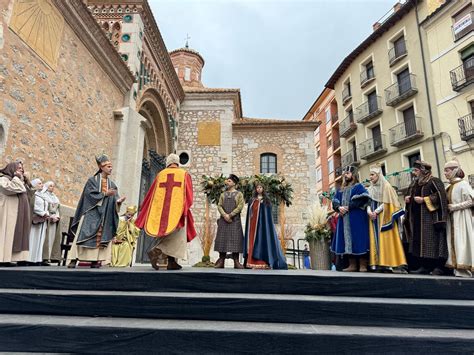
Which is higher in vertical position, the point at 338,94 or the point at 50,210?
the point at 338,94

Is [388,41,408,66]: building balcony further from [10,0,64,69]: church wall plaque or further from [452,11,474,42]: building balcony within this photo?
[10,0,64,69]: church wall plaque

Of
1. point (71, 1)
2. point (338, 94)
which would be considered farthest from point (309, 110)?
point (71, 1)

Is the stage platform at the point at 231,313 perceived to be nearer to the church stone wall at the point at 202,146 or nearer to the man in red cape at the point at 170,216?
the man in red cape at the point at 170,216

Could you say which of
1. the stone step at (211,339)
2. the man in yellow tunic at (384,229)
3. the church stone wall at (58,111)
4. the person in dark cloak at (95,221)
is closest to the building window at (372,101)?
the man in yellow tunic at (384,229)

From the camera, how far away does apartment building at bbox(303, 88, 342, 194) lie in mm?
27281

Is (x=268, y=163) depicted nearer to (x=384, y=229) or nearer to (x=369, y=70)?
(x=384, y=229)

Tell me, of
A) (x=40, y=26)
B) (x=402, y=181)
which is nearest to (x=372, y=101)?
(x=402, y=181)

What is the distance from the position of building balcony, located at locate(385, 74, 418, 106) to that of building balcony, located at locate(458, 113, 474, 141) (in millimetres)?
3573

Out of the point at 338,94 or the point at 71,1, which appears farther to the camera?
the point at 338,94

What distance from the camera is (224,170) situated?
15.8 m

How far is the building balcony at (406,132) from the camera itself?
17203 mm

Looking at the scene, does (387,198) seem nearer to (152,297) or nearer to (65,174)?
(152,297)

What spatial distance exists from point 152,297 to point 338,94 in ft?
85.0

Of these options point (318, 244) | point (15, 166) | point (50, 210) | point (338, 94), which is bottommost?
point (318, 244)
